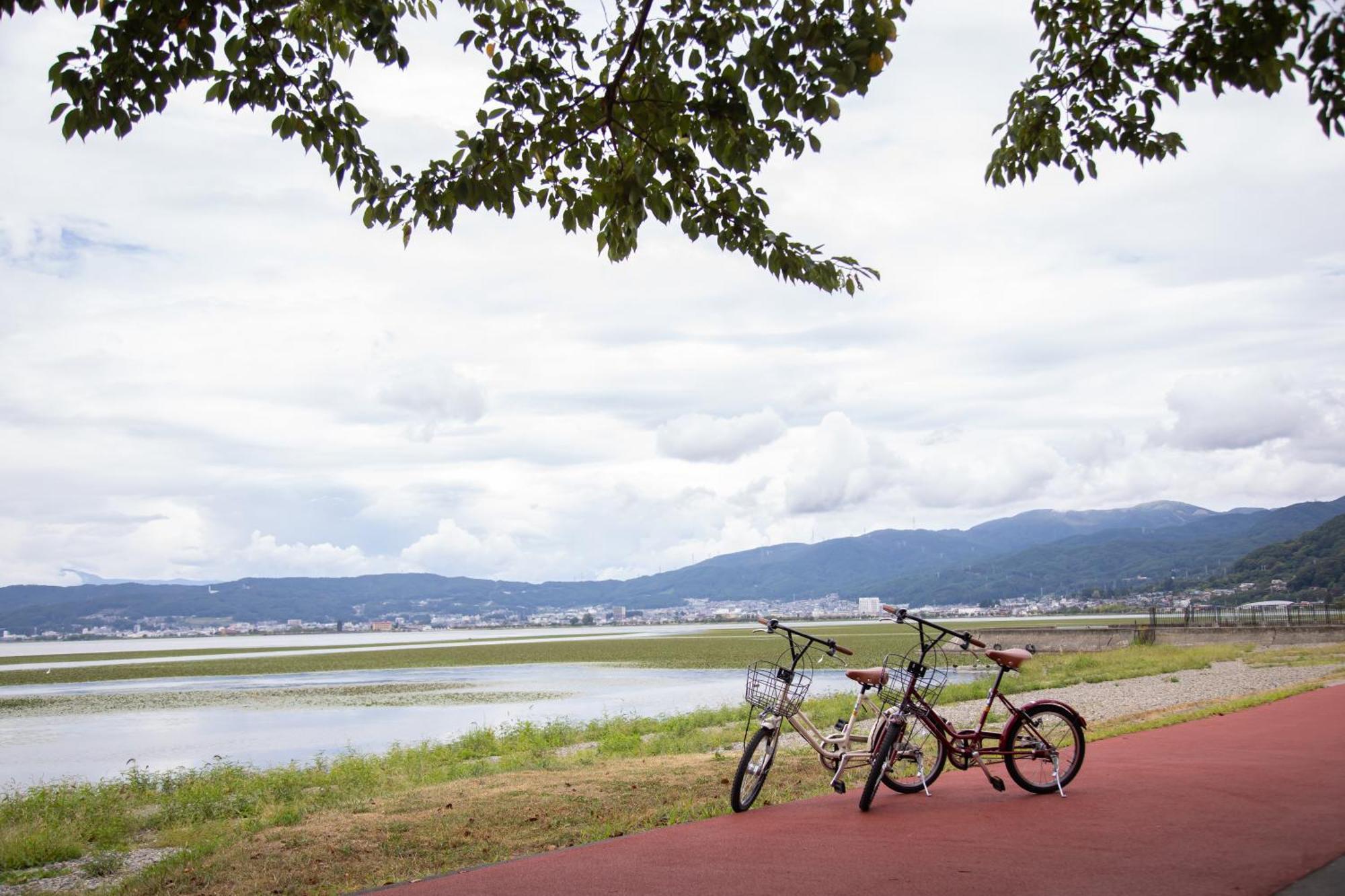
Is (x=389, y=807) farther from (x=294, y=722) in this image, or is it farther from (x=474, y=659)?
(x=474, y=659)

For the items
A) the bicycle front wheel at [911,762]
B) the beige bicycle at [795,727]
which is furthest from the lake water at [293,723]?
the beige bicycle at [795,727]

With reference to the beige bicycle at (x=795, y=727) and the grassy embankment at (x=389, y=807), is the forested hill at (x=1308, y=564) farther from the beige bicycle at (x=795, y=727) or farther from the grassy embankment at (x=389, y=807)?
the beige bicycle at (x=795, y=727)

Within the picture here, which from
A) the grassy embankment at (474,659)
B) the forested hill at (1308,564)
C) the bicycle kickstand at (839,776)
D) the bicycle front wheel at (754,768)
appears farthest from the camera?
the forested hill at (1308,564)

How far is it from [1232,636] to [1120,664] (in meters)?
17.3

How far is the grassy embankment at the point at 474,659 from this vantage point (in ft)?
180

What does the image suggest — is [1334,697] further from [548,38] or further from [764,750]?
[548,38]

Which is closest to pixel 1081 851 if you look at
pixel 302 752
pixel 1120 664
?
pixel 302 752

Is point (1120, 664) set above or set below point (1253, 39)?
below

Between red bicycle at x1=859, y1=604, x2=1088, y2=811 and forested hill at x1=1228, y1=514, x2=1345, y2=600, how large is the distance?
9200cm

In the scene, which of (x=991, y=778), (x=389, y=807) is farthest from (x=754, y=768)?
(x=389, y=807)

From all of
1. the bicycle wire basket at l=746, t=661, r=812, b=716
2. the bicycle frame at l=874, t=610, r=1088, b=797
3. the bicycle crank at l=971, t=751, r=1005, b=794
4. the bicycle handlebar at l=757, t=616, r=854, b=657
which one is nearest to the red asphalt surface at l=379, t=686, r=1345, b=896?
the bicycle crank at l=971, t=751, r=1005, b=794

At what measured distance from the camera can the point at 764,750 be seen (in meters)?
8.03

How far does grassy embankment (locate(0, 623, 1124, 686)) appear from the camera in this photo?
54875 mm

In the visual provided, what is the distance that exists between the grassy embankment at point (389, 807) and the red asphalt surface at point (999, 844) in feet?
2.66
